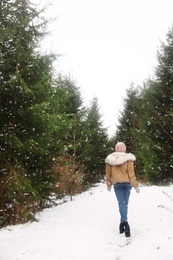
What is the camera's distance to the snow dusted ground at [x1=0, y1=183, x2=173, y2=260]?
20.4ft

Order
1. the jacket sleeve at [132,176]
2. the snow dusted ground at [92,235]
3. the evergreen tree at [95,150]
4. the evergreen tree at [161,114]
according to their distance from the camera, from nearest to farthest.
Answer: the snow dusted ground at [92,235], the jacket sleeve at [132,176], the evergreen tree at [161,114], the evergreen tree at [95,150]

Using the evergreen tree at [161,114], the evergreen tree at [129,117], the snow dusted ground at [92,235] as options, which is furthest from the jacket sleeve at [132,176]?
the evergreen tree at [129,117]

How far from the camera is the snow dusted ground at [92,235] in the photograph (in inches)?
244

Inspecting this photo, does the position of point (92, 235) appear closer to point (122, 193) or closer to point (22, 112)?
point (122, 193)

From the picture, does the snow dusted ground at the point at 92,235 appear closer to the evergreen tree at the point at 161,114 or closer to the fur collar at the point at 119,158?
the fur collar at the point at 119,158

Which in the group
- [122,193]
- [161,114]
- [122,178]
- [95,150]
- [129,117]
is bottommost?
[122,193]

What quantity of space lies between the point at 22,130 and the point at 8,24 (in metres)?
3.11

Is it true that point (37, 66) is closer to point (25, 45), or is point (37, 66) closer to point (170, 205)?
point (25, 45)

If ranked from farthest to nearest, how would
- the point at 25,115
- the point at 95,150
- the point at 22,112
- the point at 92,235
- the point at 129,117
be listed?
the point at 129,117 → the point at 95,150 → the point at 25,115 → the point at 22,112 → the point at 92,235

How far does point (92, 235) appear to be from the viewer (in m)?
7.64

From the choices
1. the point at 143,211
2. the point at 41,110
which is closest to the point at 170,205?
the point at 143,211

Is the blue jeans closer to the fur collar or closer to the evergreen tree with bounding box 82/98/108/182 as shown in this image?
the fur collar

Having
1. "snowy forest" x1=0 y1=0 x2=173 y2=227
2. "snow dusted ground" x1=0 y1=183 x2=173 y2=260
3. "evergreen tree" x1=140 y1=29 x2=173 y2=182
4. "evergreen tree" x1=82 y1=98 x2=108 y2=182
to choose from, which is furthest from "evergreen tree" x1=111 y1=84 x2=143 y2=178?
"snow dusted ground" x1=0 y1=183 x2=173 y2=260

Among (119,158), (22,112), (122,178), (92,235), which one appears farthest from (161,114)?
(92,235)
